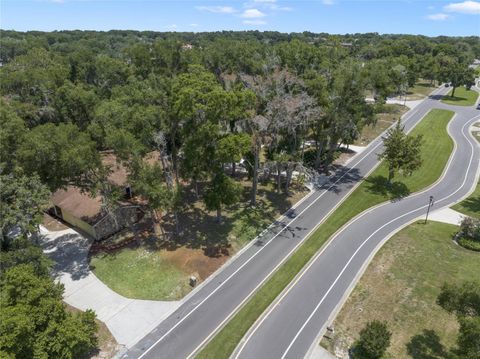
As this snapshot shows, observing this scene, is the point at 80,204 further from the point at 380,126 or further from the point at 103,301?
the point at 380,126

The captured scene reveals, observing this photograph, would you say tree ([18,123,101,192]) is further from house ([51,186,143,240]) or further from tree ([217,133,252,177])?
tree ([217,133,252,177])

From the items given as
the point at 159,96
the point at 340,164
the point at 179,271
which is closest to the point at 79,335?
the point at 179,271

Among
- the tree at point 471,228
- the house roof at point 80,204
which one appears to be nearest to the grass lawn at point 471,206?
the tree at point 471,228

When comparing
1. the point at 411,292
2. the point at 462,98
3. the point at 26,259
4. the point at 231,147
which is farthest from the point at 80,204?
the point at 462,98

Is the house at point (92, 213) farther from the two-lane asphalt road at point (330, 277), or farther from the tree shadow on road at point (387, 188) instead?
the tree shadow on road at point (387, 188)

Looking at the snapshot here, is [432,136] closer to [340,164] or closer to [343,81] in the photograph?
[340,164]

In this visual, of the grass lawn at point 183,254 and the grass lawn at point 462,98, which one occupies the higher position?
the grass lawn at point 462,98
